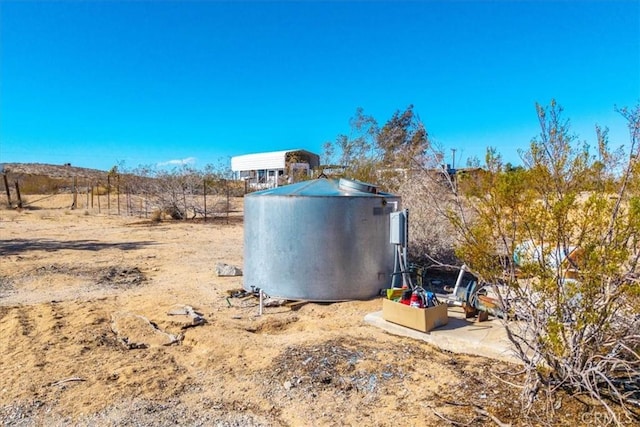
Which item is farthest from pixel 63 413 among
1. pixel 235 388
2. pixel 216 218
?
pixel 216 218

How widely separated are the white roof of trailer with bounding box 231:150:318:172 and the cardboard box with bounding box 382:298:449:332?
34.1 m

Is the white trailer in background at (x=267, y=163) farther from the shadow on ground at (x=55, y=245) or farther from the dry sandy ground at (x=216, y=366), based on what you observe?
the dry sandy ground at (x=216, y=366)

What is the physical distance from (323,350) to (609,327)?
2.50 meters

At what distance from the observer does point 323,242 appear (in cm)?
644

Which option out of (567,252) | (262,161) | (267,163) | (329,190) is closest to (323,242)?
(329,190)

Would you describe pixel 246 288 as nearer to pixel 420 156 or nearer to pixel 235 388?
pixel 235 388

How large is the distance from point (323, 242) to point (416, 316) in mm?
1845

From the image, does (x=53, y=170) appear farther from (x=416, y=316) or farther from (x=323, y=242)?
(x=416, y=316)

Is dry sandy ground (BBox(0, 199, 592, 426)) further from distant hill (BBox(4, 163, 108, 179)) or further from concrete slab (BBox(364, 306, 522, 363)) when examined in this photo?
distant hill (BBox(4, 163, 108, 179))

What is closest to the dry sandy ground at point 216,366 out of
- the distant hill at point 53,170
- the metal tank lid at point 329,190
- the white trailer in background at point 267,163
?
the metal tank lid at point 329,190

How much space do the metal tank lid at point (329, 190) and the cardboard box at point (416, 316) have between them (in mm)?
1782

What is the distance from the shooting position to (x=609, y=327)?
320 cm

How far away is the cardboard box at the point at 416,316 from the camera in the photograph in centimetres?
500

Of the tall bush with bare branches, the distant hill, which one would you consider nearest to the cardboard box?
the tall bush with bare branches
